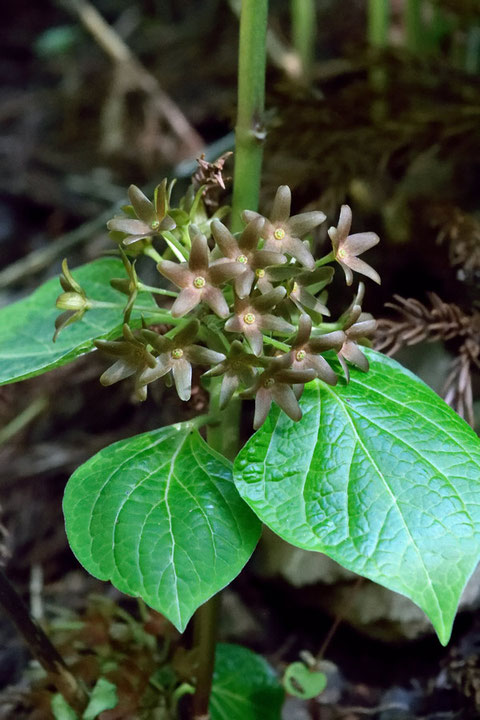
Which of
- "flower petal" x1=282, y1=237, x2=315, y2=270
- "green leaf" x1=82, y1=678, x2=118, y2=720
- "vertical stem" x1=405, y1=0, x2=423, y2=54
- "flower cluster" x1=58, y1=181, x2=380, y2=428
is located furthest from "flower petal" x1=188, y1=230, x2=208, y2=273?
"vertical stem" x1=405, y1=0, x2=423, y2=54

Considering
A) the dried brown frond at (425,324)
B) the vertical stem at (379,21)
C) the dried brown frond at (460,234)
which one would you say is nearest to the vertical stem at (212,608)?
the dried brown frond at (425,324)

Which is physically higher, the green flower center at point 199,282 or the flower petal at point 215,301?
the green flower center at point 199,282

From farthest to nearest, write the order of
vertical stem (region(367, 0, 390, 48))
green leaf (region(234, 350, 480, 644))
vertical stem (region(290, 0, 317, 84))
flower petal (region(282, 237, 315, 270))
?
vertical stem (region(290, 0, 317, 84)) → vertical stem (region(367, 0, 390, 48)) → flower petal (region(282, 237, 315, 270)) → green leaf (region(234, 350, 480, 644))

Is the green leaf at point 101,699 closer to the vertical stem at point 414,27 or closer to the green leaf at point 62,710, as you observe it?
the green leaf at point 62,710

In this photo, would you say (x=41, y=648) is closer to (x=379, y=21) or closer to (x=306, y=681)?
(x=306, y=681)

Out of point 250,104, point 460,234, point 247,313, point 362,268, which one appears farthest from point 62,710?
point 460,234

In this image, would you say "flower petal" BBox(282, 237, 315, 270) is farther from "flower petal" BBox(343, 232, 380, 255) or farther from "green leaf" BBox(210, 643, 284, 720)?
"green leaf" BBox(210, 643, 284, 720)
